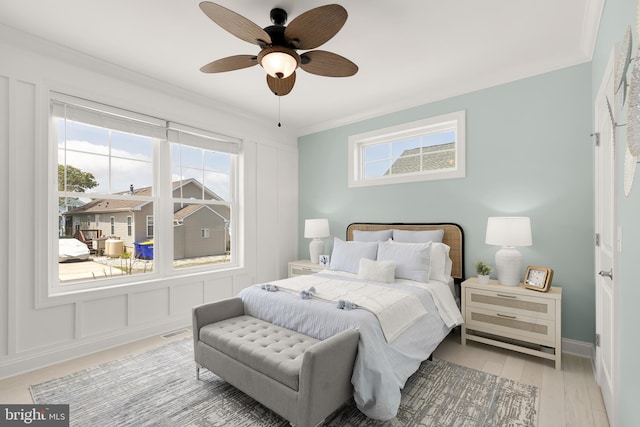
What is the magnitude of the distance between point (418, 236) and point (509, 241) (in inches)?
36.7

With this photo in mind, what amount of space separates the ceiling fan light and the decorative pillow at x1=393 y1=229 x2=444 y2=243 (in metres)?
2.25

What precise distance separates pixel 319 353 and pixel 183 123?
3.19 meters

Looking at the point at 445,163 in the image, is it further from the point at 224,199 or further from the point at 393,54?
the point at 224,199

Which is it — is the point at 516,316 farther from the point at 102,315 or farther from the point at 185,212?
the point at 102,315

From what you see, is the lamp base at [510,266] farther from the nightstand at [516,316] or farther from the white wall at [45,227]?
the white wall at [45,227]

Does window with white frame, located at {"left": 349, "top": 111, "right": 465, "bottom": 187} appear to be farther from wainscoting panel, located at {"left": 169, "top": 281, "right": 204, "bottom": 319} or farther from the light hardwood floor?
wainscoting panel, located at {"left": 169, "top": 281, "right": 204, "bottom": 319}

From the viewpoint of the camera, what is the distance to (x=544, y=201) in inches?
→ 115

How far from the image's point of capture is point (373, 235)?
12.4 ft

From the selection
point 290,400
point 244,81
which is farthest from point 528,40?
point 290,400

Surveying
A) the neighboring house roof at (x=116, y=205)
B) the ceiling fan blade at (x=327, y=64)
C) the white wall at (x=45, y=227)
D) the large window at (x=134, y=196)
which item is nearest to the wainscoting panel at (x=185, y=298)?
the white wall at (x=45, y=227)

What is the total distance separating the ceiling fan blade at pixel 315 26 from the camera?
1.67 metres

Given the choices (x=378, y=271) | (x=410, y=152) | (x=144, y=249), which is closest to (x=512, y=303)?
(x=378, y=271)

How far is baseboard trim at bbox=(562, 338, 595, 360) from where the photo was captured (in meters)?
2.69

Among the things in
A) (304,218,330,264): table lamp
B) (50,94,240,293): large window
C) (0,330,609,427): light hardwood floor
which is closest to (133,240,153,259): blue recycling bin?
(50,94,240,293): large window
